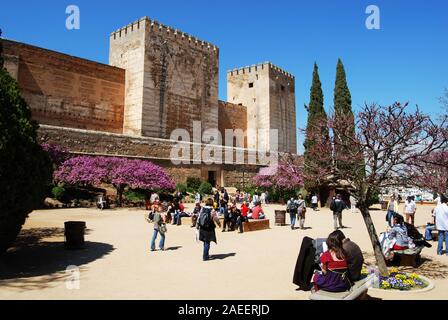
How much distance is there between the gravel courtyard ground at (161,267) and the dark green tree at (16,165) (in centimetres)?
101

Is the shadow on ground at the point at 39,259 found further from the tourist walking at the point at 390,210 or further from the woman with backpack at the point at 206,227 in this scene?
the tourist walking at the point at 390,210

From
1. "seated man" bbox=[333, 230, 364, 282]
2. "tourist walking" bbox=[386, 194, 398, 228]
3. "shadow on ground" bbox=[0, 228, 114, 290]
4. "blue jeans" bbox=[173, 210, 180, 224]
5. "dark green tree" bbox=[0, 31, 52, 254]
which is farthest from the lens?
"blue jeans" bbox=[173, 210, 180, 224]

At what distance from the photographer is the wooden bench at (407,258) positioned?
7219mm

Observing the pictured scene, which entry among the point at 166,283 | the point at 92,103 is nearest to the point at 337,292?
the point at 166,283

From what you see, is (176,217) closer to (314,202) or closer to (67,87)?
(314,202)

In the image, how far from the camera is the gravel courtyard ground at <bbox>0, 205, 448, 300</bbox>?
5.35 m

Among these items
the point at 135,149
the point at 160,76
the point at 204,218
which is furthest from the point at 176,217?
the point at 160,76

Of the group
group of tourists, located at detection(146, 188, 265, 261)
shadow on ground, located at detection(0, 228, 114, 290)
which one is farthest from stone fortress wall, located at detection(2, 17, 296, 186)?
shadow on ground, located at detection(0, 228, 114, 290)

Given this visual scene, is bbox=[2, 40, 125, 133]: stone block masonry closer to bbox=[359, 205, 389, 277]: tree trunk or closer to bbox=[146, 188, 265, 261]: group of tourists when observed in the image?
bbox=[146, 188, 265, 261]: group of tourists

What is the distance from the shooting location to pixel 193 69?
94.8 ft

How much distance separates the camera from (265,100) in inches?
1462

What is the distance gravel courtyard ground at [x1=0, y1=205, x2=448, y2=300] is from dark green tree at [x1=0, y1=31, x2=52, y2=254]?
1.01 metres

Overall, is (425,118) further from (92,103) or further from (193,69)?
(193,69)

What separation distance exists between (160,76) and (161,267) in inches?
828
